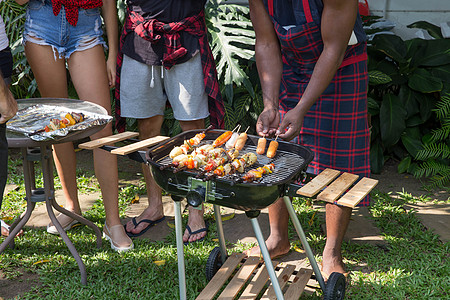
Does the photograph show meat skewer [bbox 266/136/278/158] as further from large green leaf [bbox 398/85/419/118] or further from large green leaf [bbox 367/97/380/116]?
large green leaf [bbox 398/85/419/118]

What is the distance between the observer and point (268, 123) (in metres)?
2.75

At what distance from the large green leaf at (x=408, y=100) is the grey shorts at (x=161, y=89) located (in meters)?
2.25

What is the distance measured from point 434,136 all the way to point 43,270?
353 cm

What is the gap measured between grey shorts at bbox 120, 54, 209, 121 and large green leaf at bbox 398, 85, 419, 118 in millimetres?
2250

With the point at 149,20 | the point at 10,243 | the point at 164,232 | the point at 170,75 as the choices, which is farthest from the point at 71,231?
the point at 149,20

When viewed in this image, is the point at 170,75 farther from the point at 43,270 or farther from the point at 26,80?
the point at 26,80

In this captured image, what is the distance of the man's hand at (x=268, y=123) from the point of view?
8.89ft

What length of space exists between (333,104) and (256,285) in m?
1.11

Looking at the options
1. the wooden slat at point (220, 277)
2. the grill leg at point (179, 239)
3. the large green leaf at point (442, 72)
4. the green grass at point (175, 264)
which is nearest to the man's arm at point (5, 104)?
the grill leg at point (179, 239)

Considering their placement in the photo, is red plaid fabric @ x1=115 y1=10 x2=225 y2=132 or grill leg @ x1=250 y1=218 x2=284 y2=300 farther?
red plaid fabric @ x1=115 y1=10 x2=225 y2=132

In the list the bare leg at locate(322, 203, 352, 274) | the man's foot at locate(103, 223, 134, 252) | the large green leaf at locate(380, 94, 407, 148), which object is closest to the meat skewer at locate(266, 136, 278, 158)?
the bare leg at locate(322, 203, 352, 274)

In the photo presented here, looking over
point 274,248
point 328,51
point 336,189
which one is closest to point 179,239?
point 336,189

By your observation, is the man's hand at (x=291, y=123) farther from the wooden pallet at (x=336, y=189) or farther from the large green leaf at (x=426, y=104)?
the large green leaf at (x=426, y=104)

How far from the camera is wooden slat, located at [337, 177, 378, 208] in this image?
200 centimetres
